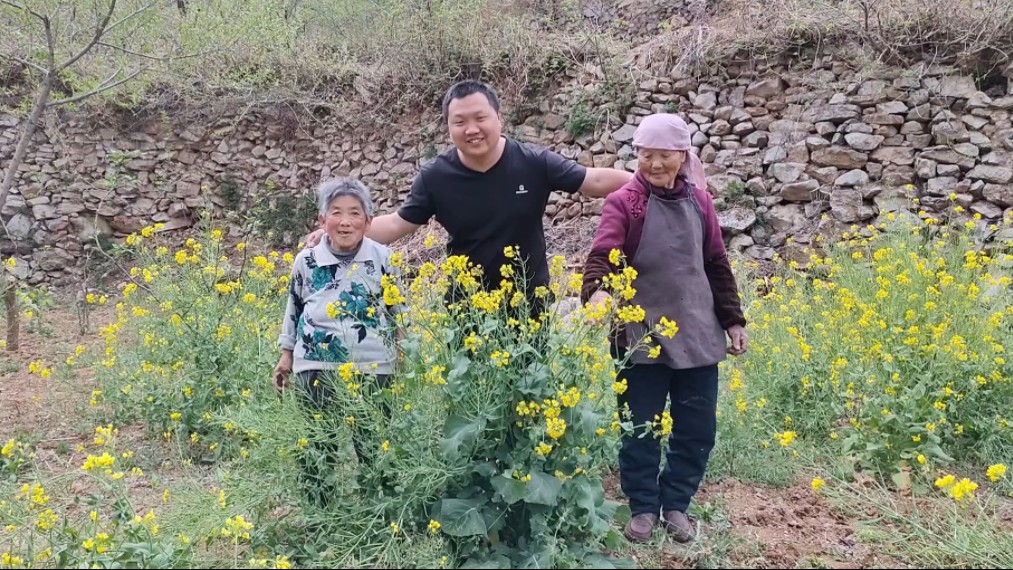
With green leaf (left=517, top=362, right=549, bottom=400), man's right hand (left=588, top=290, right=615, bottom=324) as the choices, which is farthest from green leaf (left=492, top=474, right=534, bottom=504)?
man's right hand (left=588, top=290, right=615, bottom=324)

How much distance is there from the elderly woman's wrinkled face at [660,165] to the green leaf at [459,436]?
1066 mm

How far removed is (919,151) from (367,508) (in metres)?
6.48

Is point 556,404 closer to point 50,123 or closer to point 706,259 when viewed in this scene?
point 706,259

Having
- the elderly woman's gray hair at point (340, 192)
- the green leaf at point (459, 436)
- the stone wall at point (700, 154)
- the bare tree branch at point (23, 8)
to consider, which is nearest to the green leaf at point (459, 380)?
the green leaf at point (459, 436)

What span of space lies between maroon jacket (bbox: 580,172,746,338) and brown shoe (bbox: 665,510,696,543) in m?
0.70

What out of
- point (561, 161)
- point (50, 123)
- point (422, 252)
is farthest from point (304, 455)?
point (50, 123)

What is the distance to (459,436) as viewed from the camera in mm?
1975

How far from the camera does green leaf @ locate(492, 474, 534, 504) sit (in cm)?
193

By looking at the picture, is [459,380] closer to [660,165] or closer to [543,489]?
[543,489]

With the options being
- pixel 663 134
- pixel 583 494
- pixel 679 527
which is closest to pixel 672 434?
pixel 679 527

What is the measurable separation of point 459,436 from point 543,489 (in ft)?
0.95

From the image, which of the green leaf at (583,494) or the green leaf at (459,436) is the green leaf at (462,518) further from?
the green leaf at (583,494)

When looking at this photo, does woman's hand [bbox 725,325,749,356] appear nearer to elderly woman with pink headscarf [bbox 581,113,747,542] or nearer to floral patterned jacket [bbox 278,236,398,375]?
elderly woman with pink headscarf [bbox 581,113,747,542]

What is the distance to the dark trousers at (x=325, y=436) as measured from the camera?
7.15 ft
